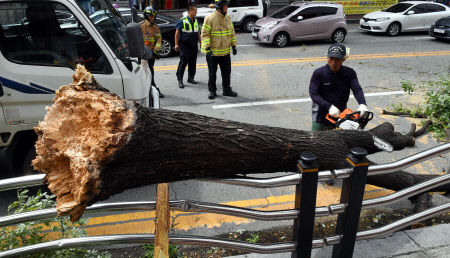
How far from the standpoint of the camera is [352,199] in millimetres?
2277

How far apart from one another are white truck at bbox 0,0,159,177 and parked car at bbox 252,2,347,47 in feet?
33.0

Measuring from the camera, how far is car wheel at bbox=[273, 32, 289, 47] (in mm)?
13539

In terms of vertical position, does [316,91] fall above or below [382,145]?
above

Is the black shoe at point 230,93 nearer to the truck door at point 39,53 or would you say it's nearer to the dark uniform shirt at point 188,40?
the dark uniform shirt at point 188,40

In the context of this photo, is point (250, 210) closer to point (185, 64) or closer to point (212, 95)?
point (212, 95)

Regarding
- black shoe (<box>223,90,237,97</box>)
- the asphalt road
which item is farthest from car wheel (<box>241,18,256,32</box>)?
black shoe (<box>223,90,237,97</box>)

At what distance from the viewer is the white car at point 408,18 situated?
15.6 metres

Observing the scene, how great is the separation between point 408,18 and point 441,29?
1.83 m

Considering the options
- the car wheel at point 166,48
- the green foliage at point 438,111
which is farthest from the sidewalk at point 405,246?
the car wheel at point 166,48

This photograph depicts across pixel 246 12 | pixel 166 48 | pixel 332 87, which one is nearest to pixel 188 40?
pixel 166 48

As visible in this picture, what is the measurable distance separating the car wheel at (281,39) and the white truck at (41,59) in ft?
33.1

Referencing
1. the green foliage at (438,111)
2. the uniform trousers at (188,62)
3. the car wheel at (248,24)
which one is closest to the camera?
the green foliage at (438,111)

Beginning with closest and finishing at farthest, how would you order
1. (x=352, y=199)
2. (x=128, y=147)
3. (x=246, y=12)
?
(x=128, y=147), (x=352, y=199), (x=246, y=12)

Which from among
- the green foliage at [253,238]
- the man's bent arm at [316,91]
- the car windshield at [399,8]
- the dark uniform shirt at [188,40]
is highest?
the car windshield at [399,8]
